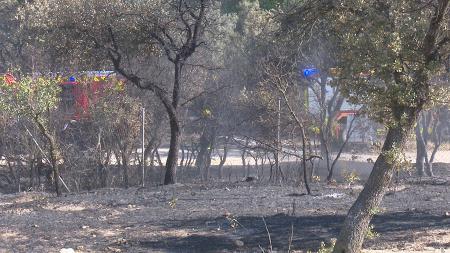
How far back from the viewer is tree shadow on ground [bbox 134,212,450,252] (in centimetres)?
834

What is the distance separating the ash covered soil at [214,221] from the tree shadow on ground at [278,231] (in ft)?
0.04

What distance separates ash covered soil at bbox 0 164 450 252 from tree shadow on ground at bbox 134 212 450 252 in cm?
1

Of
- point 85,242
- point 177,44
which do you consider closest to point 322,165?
point 177,44

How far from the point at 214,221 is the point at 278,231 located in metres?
1.02

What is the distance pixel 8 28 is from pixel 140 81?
1156cm

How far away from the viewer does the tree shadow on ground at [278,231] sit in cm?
834

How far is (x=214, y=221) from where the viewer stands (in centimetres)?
956

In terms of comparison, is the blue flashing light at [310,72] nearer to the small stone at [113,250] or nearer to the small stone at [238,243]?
the small stone at [238,243]

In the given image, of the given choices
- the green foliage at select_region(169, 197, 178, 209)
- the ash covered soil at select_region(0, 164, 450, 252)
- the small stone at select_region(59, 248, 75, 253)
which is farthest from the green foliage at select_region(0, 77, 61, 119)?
the small stone at select_region(59, 248, 75, 253)

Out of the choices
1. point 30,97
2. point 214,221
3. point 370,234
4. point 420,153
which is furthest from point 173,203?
point 420,153

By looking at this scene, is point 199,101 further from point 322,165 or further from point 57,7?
point 57,7

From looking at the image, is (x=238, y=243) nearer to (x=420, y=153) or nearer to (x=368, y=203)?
(x=368, y=203)

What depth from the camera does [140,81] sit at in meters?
14.4

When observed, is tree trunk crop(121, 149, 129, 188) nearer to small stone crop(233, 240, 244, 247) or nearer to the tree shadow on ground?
the tree shadow on ground
